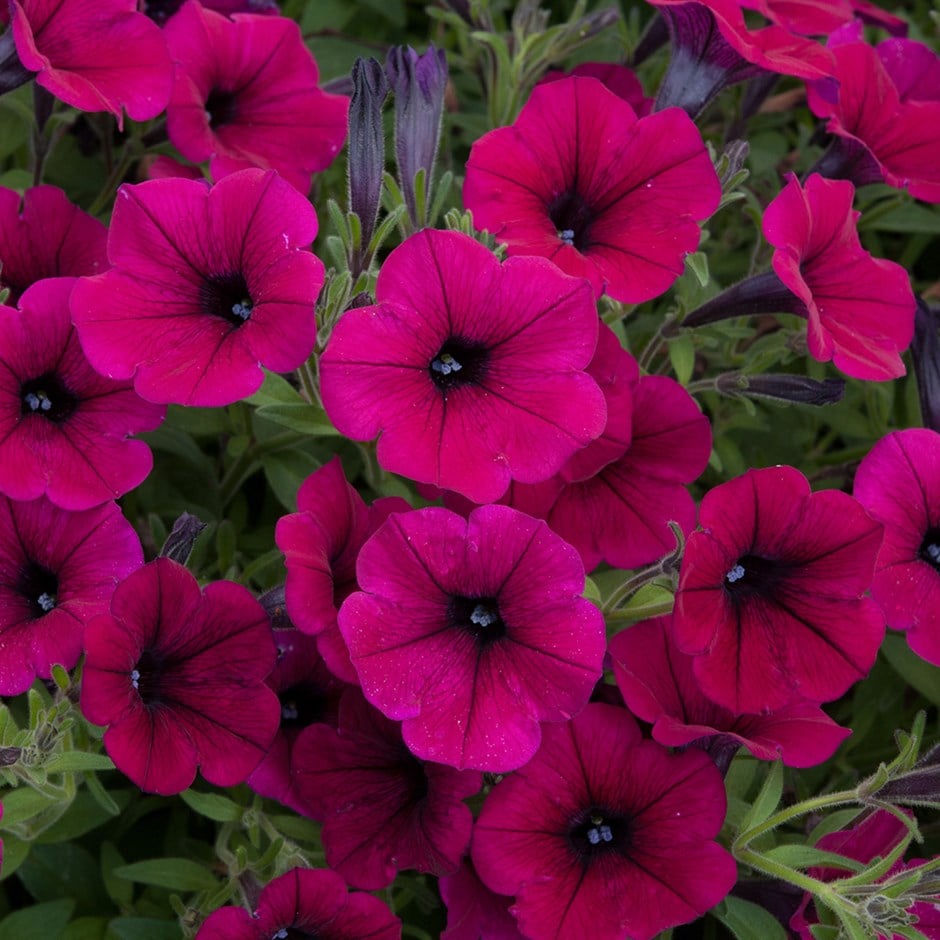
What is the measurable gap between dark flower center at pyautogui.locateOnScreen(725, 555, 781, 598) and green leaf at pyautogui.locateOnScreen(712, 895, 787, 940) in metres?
0.30

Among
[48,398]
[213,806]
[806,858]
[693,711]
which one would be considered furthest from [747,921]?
[48,398]

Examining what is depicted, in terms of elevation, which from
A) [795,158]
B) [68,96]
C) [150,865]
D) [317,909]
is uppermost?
[68,96]

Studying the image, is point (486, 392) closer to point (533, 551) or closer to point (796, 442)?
point (533, 551)

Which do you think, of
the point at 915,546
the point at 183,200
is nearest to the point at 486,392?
the point at 183,200

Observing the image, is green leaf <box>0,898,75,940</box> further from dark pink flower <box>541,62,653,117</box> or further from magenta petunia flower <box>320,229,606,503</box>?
dark pink flower <box>541,62,653,117</box>

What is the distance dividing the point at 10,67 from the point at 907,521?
39.0 inches

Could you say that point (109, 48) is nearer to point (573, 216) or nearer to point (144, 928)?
point (573, 216)

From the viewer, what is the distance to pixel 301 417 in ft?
3.78

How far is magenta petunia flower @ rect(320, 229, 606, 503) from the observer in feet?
3.18

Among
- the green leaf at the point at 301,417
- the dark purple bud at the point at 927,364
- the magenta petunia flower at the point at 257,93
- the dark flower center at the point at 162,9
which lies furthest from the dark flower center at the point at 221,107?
the dark purple bud at the point at 927,364

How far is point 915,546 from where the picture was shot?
113 cm

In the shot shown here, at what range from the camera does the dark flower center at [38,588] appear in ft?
3.50

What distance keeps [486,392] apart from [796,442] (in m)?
0.66

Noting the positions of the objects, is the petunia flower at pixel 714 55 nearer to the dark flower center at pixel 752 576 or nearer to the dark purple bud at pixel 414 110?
the dark purple bud at pixel 414 110
